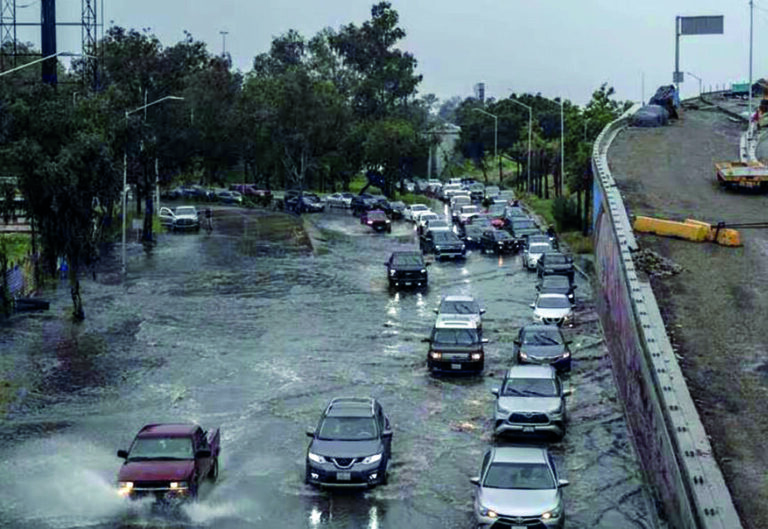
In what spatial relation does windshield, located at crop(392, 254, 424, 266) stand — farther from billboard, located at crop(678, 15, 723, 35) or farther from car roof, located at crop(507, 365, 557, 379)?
billboard, located at crop(678, 15, 723, 35)

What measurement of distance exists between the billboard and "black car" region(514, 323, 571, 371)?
68.5m

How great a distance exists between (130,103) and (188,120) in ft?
49.4

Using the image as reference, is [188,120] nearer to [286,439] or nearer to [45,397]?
[45,397]

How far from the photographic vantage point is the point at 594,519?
22.3 metres

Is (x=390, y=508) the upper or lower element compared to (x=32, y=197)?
lower

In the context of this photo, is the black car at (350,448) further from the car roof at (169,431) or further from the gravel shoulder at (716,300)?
the gravel shoulder at (716,300)

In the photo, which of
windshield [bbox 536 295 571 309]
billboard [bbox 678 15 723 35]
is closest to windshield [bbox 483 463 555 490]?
windshield [bbox 536 295 571 309]

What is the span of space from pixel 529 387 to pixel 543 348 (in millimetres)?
6963

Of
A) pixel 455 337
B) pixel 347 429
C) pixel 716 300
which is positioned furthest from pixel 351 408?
pixel 716 300

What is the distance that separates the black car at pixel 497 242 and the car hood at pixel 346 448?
131 feet

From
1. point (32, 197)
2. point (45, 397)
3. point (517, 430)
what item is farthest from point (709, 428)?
point (32, 197)

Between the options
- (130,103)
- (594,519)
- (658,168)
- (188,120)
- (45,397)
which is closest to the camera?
(594,519)

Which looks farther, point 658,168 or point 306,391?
point 658,168

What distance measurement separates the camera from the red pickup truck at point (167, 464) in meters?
22.1
